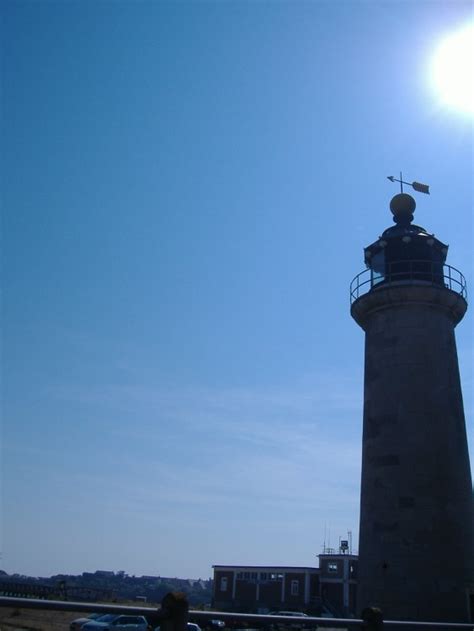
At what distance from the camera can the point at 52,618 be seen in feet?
31.2

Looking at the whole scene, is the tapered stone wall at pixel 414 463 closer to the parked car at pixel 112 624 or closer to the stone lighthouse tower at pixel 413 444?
the stone lighthouse tower at pixel 413 444

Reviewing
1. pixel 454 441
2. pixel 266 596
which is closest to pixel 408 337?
pixel 454 441

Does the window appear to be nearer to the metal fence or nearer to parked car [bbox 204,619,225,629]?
the metal fence

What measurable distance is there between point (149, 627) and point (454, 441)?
578 inches

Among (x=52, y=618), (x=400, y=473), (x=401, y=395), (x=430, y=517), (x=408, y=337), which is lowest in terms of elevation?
(x=52, y=618)

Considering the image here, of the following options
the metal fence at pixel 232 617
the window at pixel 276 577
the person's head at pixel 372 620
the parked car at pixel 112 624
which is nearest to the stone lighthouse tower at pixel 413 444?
the parked car at pixel 112 624

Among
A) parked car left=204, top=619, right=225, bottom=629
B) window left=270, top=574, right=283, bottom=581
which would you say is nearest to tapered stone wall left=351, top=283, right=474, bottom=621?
parked car left=204, top=619, right=225, bottom=629

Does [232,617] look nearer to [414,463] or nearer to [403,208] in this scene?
[414,463]

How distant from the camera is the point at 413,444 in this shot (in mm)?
18109

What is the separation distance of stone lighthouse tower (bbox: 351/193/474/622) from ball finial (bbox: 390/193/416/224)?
832 millimetres

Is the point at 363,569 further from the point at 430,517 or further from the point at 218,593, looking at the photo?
the point at 218,593

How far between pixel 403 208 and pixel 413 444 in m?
8.58

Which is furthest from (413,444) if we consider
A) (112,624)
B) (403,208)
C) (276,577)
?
(276,577)

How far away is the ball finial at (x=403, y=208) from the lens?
22062 mm
